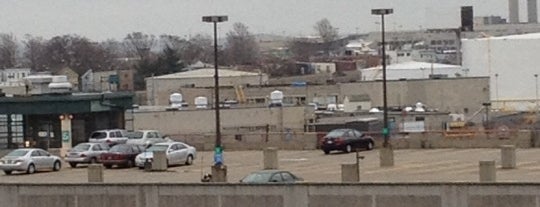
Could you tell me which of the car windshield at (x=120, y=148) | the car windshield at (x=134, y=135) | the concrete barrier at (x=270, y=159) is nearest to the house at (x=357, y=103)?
the car windshield at (x=134, y=135)

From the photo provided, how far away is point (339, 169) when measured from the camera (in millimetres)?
41594

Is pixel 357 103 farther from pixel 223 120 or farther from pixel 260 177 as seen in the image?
pixel 260 177

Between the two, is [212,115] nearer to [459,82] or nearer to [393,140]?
[393,140]

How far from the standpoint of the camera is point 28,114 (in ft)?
174

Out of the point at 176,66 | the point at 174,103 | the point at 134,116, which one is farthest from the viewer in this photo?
the point at 176,66

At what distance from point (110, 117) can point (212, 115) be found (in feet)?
32.8

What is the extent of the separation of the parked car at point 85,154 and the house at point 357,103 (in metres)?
40.5

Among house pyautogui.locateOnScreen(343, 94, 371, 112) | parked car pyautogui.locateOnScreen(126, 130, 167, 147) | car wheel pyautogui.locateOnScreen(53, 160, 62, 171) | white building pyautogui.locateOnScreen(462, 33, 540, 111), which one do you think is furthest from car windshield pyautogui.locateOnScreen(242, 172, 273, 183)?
white building pyautogui.locateOnScreen(462, 33, 540, 111)

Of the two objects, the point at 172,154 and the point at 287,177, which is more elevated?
the point at 172,154

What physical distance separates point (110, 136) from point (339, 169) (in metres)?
13.7

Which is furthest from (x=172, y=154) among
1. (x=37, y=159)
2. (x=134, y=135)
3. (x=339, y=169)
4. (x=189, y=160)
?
(x=134, y=135)

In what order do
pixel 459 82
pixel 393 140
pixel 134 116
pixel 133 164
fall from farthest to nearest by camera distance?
pixel 459 82, pixel 134 116, pixel 393 140, pixel 133 164

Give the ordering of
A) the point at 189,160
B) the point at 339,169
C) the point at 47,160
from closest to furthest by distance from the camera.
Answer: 1. the point at 339,169
2. the point at 47,160
3. the point at 189,160

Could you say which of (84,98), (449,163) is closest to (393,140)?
(449,163)
